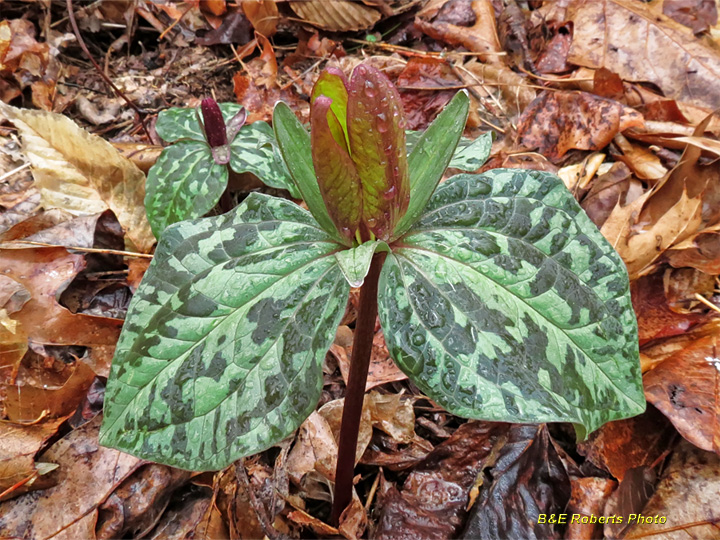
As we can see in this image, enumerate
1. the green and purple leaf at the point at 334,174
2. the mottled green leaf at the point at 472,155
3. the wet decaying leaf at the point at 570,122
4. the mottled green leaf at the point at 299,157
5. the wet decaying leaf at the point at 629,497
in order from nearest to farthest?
the green and purple leaf at the point at 334,174 → the mottled green leaf at the point at 299,157 → the mottled green leaf at the point at 472,155 → the wet decaying leaf at the point at 629,497 → the wet decaying leaf at the point at 570,122

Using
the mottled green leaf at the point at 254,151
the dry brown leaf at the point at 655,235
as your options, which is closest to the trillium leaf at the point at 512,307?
the mottled green leaf at the point at 254,151

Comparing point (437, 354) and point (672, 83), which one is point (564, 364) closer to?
point (437, 354)

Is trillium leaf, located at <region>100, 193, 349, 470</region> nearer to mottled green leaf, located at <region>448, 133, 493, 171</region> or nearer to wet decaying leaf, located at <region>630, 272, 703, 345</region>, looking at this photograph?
mottled green leaf, located at <region>448, 133, 493, 171</region>

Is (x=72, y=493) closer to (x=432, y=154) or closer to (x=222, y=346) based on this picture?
(x=222, y=346)

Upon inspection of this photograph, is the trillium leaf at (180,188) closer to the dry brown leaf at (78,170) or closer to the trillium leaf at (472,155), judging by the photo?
the dry brown leaf at (78,170)

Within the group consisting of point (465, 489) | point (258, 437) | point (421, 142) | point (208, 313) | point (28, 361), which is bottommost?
point (465, 489)

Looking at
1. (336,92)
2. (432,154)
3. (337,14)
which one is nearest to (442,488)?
(432,154)

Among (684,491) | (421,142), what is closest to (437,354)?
(421,142)
